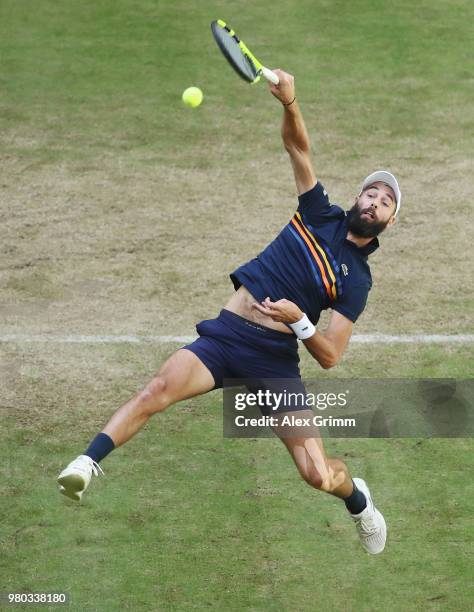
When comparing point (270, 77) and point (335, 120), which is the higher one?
point (270, 77)

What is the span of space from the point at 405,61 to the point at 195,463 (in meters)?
8.95

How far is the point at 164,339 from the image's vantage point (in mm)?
11844

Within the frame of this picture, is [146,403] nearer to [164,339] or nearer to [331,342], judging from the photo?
[331,342]

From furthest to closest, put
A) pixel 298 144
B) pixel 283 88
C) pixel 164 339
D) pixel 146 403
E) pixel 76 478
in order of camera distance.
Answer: pixel 164 339, pixel 298 144, pixel 283 88, pixel 146 403, pixel 76 478

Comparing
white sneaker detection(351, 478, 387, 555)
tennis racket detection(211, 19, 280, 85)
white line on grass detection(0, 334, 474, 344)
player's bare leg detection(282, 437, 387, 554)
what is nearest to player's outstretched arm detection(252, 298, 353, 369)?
player's bare leg detection(282, 437, 387, 554)

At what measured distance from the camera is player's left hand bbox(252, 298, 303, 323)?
823 centimetres

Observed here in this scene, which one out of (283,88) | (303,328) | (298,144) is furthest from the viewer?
(298,144)

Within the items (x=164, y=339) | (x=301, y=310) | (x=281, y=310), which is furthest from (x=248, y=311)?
(x=164, y=339)

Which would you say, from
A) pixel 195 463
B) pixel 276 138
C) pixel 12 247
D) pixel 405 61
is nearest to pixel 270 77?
pixel 195 463

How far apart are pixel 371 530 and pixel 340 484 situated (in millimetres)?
394

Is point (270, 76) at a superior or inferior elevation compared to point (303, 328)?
superior

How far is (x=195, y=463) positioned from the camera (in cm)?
1002

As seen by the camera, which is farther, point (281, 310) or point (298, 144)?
point (298, 144)

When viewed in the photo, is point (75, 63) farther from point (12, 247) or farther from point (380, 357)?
point (380, 357)
